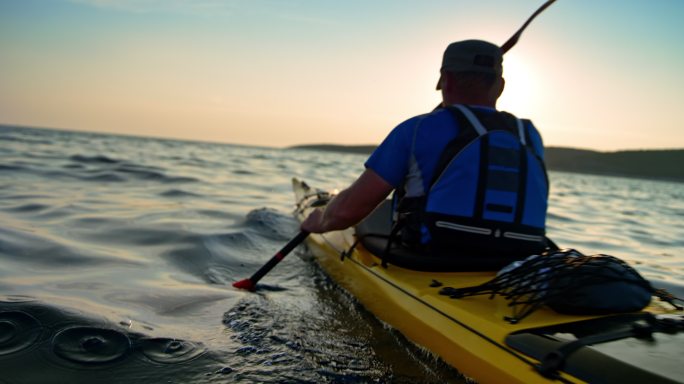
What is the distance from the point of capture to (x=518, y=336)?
88.4 inches

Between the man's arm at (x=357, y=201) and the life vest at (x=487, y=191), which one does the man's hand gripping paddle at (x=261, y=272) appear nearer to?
the man's arm at (x=357, y=201)

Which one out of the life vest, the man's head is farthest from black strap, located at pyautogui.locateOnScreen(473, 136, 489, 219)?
the man's head

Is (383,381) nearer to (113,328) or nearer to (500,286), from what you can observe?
(500,286)

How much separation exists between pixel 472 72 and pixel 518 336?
166cm

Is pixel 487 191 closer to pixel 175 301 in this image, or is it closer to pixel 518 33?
pixel 175 301

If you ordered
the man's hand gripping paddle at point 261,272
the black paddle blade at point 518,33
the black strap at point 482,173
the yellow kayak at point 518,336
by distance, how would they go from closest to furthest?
the yellow kayak at point 518,336 → the black strap at point 482,173 → the man's hand gripping paddle at point 261,272 → the black paddle blade at point 518,33

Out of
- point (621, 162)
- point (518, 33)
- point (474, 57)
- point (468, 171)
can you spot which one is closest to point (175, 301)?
point (468, 171)

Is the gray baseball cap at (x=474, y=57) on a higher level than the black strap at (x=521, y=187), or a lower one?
higher

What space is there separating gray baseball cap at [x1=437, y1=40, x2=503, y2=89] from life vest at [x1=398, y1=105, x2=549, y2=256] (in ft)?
0.91

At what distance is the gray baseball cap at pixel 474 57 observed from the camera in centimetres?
308

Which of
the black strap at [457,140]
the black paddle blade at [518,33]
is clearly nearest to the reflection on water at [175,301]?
the black strap at [457,140]

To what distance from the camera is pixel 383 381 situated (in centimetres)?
277

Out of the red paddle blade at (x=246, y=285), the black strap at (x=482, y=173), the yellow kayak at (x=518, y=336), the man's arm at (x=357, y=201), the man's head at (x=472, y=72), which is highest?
the man's head at (x=472, y=72)

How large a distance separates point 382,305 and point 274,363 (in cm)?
97
